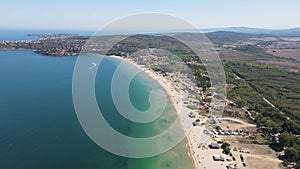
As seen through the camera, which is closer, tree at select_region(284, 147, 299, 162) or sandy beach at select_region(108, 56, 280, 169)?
tree at select_region(284, 147, 299, 162)

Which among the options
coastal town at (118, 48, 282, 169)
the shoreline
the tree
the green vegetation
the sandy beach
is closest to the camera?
the tree

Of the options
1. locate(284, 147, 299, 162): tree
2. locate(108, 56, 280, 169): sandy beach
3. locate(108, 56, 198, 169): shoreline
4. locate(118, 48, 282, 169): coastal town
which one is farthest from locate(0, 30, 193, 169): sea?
locate(284, 147, 299, 162): tree

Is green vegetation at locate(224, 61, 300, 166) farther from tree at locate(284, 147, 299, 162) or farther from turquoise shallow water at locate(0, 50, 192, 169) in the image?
turquoise shallow water at locate(0, 50, 192, 169)

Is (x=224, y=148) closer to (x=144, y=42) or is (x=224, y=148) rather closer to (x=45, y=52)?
(x=45, y=52)

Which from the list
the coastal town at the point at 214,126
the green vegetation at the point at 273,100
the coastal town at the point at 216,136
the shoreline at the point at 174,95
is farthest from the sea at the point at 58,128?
the green vegetation at the point at 273,100

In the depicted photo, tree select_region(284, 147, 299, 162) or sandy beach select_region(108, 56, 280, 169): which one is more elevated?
tree select_region(284, 147, 299, 162)

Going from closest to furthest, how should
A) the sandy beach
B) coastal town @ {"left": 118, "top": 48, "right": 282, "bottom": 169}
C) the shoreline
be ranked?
the sandy beach
coastal town @ {"left": 118, "top": 48, "right": 282, "bottom": 169}
the shoreline

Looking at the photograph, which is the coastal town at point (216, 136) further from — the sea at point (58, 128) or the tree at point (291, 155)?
the sea at point (58, 128)

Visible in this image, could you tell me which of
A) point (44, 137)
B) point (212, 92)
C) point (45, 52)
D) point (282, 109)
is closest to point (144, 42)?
point (45, 52)
